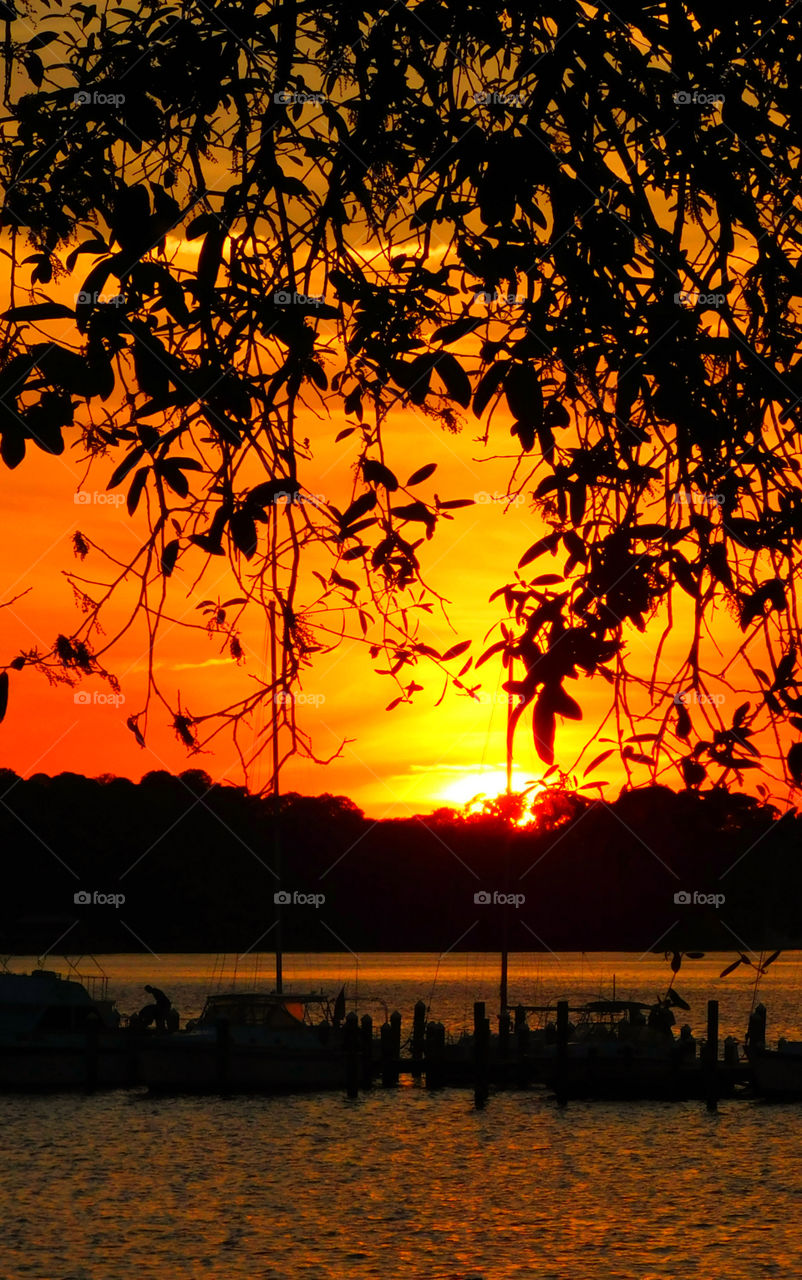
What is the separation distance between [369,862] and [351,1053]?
116092 millimetres

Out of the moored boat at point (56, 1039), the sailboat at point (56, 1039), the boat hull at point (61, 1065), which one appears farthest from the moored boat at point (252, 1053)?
the boat hull at point (61, 1065)

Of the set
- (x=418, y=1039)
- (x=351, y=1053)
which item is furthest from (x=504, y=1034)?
(x=351, y=1053)

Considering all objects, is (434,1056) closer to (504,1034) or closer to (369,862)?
(504,1034)

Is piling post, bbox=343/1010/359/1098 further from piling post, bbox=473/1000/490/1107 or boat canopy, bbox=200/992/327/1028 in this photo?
piling post, bbox=473/1000/490/1107

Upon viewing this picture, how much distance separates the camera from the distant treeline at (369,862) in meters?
4.90

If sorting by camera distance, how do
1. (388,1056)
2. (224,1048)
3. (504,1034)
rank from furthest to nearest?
(504,1034)
(388,1056)
(224,1048)

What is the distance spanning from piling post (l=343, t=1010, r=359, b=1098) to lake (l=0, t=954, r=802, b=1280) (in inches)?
94.7

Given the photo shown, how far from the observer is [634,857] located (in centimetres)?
513

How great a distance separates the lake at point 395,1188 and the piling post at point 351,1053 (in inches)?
94.7

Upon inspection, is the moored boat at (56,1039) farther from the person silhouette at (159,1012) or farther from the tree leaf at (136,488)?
the tree leaf at (136,488)

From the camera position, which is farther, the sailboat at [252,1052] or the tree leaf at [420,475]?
the sailboat at [252,1052]

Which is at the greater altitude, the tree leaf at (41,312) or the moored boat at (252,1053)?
the tree leaf at (41,312)

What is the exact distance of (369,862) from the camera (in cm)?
16500

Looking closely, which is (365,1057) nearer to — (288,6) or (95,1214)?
(95,1214)
